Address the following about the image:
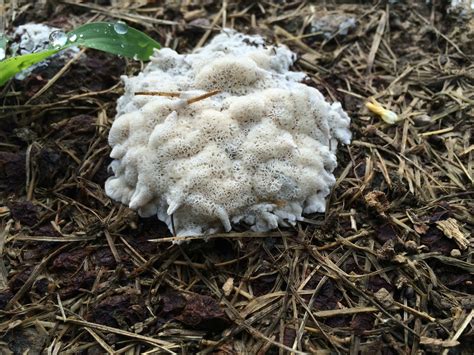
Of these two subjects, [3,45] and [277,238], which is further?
[3,45]

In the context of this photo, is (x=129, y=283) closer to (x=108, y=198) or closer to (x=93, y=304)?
(x=93, y=304)

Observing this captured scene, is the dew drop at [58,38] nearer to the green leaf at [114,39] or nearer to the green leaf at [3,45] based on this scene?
the green leaf at [114,39]

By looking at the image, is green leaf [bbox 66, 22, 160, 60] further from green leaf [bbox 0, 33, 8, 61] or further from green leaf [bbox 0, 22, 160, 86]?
green leaf [bbox 0, 33, 8, 61]

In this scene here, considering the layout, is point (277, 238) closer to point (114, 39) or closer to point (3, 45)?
point (114, 39)

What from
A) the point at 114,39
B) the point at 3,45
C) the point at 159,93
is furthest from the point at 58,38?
the point at 159,93

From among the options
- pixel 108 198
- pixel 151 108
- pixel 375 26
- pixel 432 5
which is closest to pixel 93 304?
pixel 108 198
